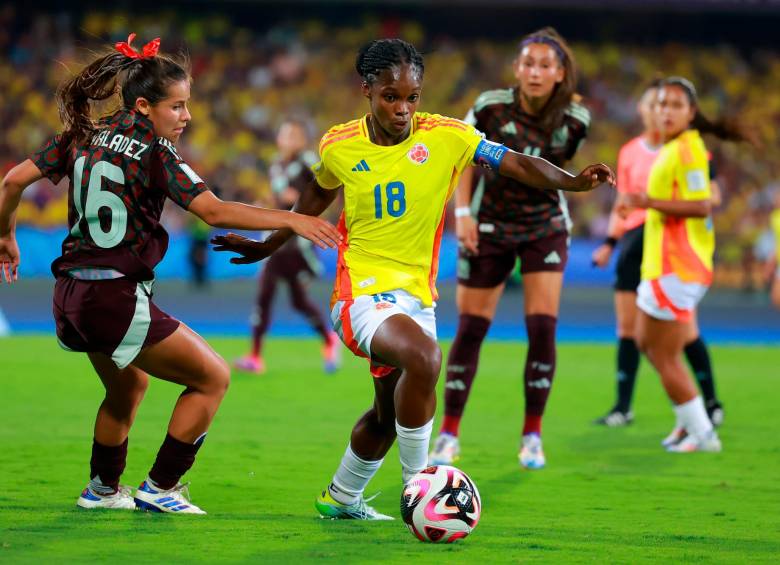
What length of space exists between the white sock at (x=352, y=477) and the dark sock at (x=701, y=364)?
3.94m

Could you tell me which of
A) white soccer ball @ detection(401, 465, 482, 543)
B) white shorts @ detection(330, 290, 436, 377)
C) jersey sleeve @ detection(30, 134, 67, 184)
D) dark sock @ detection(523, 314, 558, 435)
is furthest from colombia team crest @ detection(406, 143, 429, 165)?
dark sock @ detection(523, 314, 558, 435)

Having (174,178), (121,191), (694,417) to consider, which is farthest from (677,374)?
(121,191)

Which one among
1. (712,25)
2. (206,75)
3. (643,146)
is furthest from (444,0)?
(643,146)

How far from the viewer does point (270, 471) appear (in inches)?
248

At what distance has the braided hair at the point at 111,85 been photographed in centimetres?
489

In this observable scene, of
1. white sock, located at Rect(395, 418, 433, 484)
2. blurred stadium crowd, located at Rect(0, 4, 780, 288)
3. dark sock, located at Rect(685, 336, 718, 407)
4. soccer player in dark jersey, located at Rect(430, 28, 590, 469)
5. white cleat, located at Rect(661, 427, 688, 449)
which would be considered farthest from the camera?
blurred stadium crowd, located at Rect(0, 4, 780, 288)

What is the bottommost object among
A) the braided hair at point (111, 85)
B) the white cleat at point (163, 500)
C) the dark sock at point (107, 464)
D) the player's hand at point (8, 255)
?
the white cleat at point (163, 500)

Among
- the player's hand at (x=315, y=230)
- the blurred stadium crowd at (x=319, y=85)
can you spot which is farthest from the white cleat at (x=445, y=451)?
the blurred stadium crowd at (x=319, y=85)

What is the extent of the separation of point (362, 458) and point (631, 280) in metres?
3.93

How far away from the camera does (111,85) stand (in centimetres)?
499

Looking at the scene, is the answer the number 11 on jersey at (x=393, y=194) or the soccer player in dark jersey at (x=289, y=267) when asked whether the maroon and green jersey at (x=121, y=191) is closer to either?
the number 11 on jersey at (x=393, y=194)

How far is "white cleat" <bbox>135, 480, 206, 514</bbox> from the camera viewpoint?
16.5ft

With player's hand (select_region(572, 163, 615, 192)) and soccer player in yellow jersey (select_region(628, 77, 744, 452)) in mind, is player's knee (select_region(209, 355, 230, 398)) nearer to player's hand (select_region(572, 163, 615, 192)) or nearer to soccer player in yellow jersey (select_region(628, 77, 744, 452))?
player's hand (select_region(572, 163, 615, 192))

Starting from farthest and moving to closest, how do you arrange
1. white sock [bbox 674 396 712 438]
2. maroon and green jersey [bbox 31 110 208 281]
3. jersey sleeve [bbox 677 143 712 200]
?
white sock [bbox 674 396 712 438] → jersey sleeve [bbox 677 143 712 200] → maroon and green jersey [bbox 31 110 208 281]
